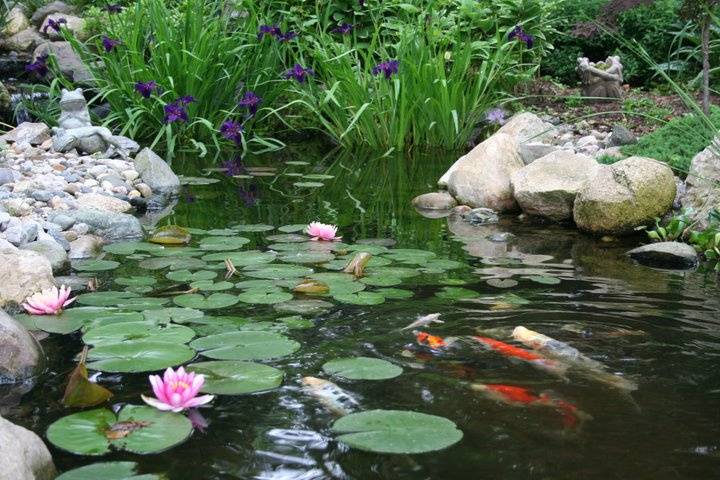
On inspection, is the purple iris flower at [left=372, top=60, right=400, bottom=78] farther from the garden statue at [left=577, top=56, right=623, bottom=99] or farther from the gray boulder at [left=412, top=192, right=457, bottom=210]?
the garden statue at [left=577, top=56, right=623, bottom=99]

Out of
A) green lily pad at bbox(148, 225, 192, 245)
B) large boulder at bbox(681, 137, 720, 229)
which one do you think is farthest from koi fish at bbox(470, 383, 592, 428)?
large boulder at bbox(681, 137, 720, 229)

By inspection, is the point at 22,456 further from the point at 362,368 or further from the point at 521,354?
the point at 521,354

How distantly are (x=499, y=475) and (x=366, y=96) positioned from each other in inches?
210

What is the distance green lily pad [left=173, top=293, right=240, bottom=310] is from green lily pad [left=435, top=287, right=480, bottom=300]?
73cm

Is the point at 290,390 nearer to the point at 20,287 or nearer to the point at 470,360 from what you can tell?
the point at 470,360

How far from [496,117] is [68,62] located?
13.4 feet

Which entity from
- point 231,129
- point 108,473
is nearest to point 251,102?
point 231,129

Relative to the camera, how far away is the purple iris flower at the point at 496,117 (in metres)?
7.23

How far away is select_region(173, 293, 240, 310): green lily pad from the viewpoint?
3.00 meters

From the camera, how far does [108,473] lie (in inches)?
72.4

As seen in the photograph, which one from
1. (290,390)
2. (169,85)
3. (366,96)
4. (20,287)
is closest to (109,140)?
(169,85)

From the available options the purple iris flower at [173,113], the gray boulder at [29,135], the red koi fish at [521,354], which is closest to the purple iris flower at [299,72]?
the purple iris flower at [173,113]

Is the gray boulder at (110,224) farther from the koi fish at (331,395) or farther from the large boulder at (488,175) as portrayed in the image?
the koi fish at (331,395)

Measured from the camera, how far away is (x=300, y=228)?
4312 millimetres
